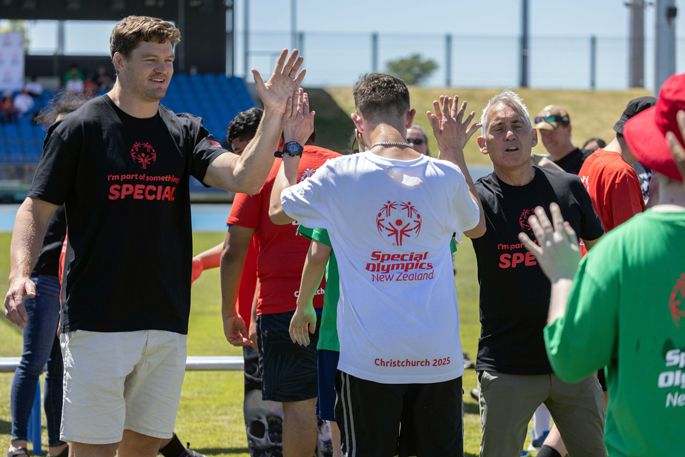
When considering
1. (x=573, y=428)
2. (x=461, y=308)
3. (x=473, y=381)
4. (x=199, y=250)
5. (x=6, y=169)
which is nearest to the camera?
(x=573, y=428)

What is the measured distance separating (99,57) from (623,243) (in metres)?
36.2

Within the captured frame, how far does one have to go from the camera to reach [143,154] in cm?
446

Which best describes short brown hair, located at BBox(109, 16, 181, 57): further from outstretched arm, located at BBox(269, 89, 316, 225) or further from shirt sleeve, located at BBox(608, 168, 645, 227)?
shirt sleeve, located at BBox(608, 168, 645, 227)

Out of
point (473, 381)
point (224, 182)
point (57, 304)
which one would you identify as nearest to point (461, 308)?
point (473, 381)

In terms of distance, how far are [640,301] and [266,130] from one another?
2.03m

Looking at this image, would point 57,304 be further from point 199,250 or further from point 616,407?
point 199,250

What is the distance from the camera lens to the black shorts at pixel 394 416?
14.0ft

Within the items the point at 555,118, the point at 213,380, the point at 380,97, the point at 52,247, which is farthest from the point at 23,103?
the point at 380,97

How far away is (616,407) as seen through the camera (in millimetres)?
2873

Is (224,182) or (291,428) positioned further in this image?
(291,428)

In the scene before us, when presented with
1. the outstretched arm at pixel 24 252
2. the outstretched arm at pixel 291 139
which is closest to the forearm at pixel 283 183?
the outstretched arm at pixel 291 139

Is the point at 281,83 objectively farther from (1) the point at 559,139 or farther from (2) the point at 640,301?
(1) the point at 559,139

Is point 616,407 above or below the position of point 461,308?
above

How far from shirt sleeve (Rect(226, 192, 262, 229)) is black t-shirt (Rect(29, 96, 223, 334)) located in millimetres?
1042
